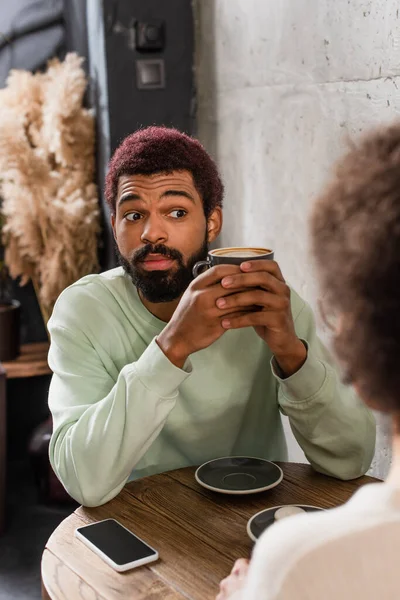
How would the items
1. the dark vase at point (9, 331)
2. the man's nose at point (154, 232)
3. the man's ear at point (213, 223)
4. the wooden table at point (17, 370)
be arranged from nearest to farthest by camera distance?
1. the man's nose at point (154, 232)
2. the man's ear at point (213, 223)
3. the wooden table at point (17, 370)
4. the dark vase at point (9, 331)

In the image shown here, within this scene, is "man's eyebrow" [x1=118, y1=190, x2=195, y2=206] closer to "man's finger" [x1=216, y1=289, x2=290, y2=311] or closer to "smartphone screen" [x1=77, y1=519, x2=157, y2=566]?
"man's finger" [x1=216, y1=289, x2=290, y2=311]

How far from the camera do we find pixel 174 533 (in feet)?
4.26

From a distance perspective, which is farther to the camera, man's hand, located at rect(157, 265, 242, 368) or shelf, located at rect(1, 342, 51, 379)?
shelf, located at rect(1, 342, 51, 379)

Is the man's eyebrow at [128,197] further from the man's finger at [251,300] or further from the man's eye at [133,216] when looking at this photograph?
the man's finger at [251,300]

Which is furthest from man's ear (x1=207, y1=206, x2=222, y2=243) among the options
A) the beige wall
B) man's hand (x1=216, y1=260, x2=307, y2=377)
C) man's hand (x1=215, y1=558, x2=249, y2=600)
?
man's hand (x1=215, y1=558, x2=249, y2=600)

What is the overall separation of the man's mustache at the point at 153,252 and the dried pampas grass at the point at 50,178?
4.76 ft

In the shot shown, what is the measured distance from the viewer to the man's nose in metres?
1.66

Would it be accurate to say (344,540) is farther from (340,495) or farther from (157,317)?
(157,317)

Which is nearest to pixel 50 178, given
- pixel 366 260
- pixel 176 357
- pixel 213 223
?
pixel 213 223

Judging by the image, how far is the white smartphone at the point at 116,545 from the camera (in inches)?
47.0

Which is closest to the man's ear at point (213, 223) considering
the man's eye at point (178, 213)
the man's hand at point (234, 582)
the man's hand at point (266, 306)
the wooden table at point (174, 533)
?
the man's eye at point (178, 213)

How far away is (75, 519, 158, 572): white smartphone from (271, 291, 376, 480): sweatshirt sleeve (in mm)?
436

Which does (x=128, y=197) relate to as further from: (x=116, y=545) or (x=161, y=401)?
(x=116, y=545)

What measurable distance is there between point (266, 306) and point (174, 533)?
431 millimetres
